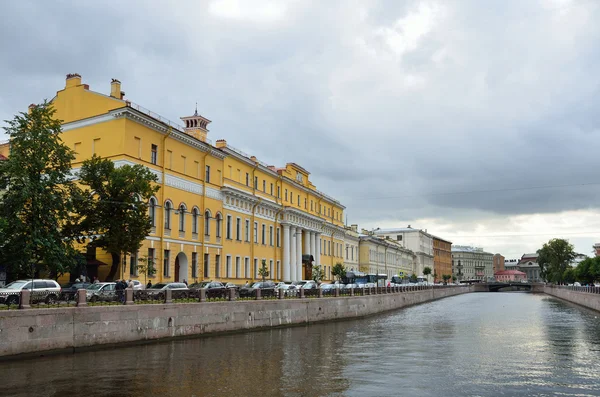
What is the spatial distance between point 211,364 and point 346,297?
25.8 m

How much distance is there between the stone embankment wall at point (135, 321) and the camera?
2038 centimetres

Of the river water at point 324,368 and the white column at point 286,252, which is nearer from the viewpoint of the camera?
the river water at point 324,368

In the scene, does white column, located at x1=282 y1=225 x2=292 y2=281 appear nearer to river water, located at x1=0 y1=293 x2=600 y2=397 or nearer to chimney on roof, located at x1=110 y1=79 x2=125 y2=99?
chimney on roof, located at x1=110 y1=79 x2=125 y2=99

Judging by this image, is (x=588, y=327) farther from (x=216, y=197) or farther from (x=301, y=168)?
(x=301, y=168)

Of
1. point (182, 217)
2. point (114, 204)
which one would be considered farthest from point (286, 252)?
point (114, 204)

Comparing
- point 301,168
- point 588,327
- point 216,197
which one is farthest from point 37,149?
point 301,168

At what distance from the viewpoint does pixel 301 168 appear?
7550 centimetres

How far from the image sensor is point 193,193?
4903 centimetres

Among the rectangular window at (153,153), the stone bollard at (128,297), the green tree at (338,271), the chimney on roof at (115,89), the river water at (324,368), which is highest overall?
the chimney on roof at (115,89)

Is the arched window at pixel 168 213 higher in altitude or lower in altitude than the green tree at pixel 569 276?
higher

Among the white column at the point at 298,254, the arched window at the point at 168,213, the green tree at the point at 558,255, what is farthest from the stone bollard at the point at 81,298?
the green tree at the point at 558,255

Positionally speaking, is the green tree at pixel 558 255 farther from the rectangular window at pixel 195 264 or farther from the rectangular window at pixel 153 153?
the rectangular window at pixel 153 153

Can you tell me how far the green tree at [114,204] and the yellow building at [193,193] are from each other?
14.6 ft

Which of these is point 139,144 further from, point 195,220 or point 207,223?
point 207,223
